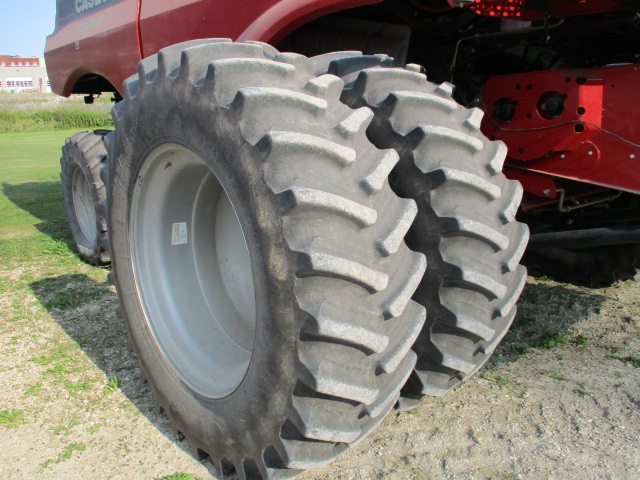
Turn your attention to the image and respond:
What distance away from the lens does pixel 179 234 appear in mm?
2424

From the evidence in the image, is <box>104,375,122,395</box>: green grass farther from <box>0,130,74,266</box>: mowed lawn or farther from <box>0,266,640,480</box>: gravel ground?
<box>0,130,74,266</box>: mowed lawn

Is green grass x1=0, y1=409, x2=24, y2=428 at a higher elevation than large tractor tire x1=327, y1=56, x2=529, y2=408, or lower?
lower

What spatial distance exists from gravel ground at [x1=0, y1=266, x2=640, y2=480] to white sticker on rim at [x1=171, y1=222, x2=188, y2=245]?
2.23ft

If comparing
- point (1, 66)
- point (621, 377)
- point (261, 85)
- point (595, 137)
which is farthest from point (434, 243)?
point (1, 66)

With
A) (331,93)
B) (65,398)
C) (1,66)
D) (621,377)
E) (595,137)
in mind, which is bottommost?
(1,66)

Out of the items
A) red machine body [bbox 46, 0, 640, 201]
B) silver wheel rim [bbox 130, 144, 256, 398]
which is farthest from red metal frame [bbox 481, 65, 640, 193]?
silver wheel rim [bbox 130, 144, 256, 398]

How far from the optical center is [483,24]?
2582mm

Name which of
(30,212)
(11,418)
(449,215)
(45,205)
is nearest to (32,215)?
(30,212)

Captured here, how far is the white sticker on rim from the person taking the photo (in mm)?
2407

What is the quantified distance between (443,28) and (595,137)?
30.0 inches

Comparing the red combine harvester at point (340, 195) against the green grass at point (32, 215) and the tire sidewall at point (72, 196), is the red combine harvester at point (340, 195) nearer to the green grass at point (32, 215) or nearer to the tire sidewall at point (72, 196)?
the tire sidewall at point (72, 196)

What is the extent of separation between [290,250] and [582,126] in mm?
1372

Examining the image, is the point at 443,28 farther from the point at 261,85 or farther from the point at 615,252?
the point at 615,252

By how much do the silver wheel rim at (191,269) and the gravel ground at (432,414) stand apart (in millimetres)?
343
